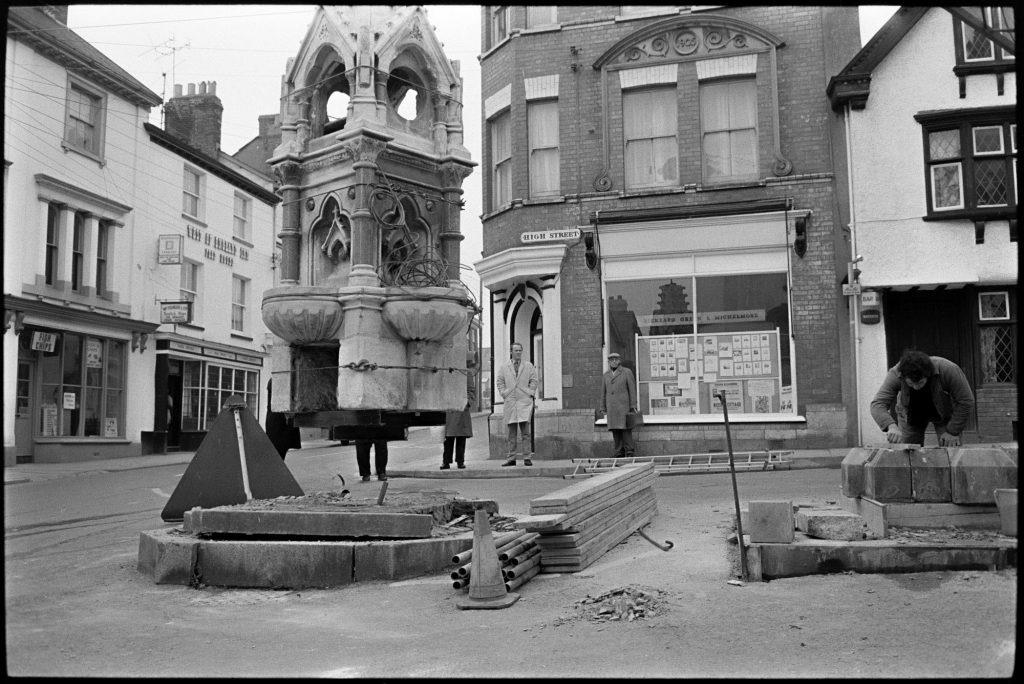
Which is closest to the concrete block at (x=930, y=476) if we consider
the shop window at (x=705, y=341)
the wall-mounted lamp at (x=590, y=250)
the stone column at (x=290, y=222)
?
the stone column at (x=290, y=222)

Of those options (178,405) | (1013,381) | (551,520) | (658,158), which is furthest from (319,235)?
(1013,381)

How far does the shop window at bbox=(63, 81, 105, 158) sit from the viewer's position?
6992 mm

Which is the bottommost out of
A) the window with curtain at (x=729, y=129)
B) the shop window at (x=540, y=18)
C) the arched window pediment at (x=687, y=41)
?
the window with curtain at (x=729, y=129)

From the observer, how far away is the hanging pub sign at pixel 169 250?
796 cm

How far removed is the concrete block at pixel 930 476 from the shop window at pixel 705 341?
972 centimetres

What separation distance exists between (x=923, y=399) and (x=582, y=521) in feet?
12.3

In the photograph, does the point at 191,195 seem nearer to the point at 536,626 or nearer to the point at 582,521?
the point at 582,521

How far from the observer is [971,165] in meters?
16.1

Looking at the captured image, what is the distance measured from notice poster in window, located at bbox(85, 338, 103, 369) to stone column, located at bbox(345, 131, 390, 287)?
7.12 feet

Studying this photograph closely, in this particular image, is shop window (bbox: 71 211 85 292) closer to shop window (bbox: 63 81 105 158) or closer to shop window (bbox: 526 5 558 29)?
shop window (bbox: 63 81 105 158)

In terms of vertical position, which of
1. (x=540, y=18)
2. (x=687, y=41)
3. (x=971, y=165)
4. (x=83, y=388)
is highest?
(x=540, y=18)

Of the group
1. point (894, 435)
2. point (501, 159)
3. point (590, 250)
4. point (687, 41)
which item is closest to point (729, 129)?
point (687, 41)

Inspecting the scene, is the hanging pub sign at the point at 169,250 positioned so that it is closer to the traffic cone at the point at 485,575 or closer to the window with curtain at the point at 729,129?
the traffic cone at the point at 485,575

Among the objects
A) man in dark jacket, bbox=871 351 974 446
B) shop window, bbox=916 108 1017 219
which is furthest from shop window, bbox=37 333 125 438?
shop window, bbox=916 108 1017 219
